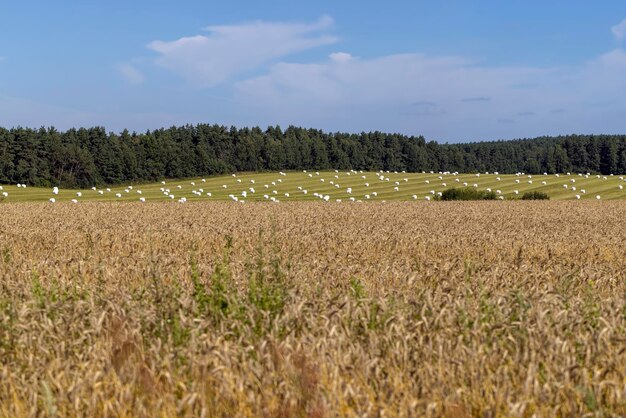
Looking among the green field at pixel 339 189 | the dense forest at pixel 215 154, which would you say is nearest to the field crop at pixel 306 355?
the green field at pixel 339 189

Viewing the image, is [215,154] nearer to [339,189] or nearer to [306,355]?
[339,189]

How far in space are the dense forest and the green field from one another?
33.1m

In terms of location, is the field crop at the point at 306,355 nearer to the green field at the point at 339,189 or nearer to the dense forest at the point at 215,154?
the green field at the point at 339,189

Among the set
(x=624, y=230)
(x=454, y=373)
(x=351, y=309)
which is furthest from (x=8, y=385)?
(x=624, y=230)

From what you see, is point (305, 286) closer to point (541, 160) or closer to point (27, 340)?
point (27, 340)

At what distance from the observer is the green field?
65312 mm

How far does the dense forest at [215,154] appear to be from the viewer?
10725 cm

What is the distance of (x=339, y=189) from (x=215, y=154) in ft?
216

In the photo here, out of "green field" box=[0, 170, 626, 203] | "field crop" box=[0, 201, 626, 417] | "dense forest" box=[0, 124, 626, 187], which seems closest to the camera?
"field crop" box=[0, 201, 626, 417]

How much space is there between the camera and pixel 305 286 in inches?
338

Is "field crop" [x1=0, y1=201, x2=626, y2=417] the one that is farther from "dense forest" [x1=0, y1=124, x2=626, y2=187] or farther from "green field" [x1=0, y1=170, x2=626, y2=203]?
"dense forest" [x1=0, y1=124, x2=626, y2=187]

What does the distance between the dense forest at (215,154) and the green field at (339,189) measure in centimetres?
3307

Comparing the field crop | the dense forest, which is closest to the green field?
the dense forest

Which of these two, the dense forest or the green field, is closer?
the green field
